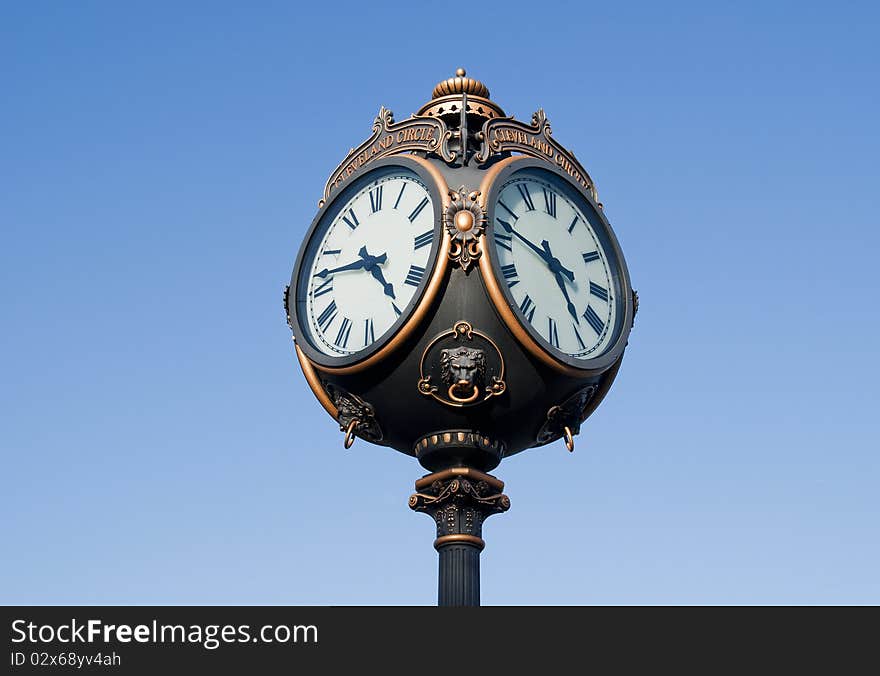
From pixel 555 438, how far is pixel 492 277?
2194mm

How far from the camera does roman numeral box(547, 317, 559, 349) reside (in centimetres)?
1917

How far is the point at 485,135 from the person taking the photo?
65.2 ft

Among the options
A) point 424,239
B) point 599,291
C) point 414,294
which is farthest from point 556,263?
point 414,294

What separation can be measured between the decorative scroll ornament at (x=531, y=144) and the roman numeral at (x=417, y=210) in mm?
766

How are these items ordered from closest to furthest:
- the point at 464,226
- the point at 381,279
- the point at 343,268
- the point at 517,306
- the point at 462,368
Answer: the point at 462,368
the point at 517,306
the point at 464,226
the point at 381,279
the point at 343,268

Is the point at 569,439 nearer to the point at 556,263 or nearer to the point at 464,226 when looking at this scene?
the point at 556,263

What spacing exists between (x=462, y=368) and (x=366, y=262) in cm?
181

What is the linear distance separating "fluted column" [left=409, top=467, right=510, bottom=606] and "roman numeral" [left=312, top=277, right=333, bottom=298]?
7.66 ft

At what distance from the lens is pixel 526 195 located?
19.9 meters
